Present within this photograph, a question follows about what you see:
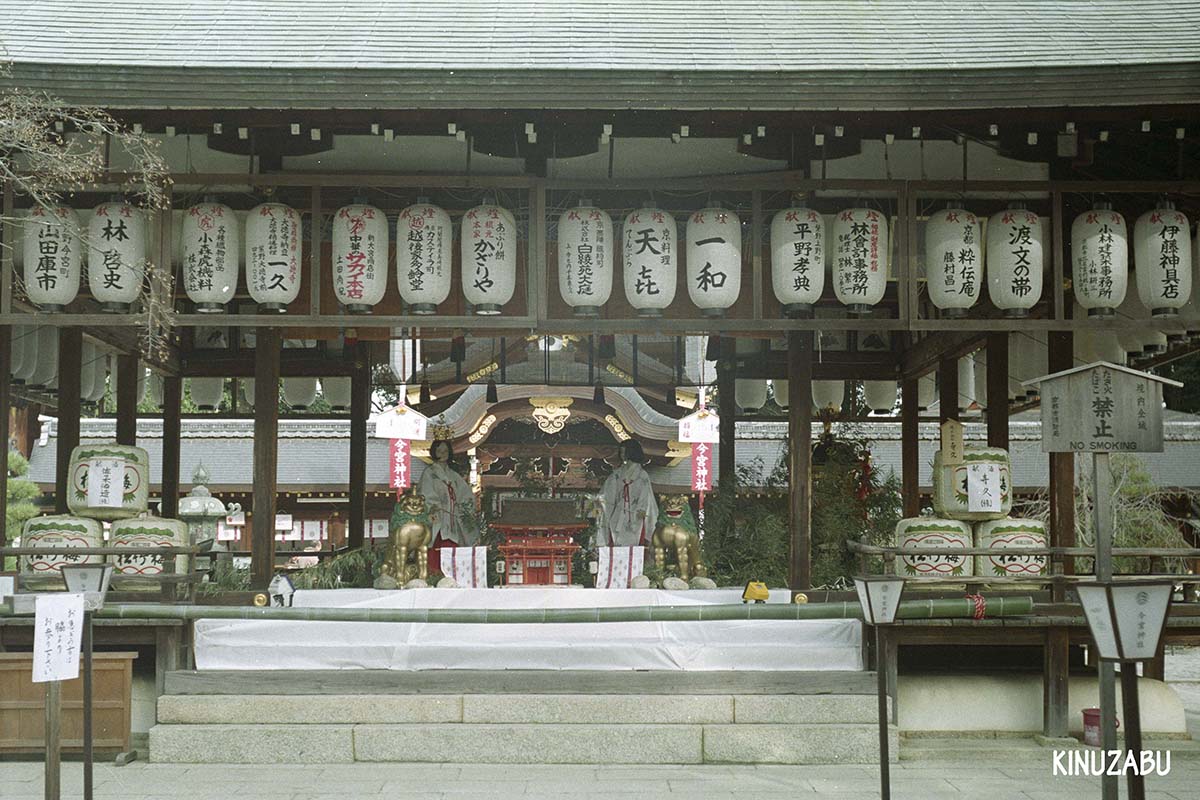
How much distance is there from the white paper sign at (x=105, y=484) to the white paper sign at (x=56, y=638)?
149 inches

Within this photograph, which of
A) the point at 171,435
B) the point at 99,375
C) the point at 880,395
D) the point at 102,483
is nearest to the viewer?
the point at 102,483

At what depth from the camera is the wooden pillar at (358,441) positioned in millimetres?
15547

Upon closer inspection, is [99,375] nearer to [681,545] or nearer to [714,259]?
[681,545]

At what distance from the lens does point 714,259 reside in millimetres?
10188

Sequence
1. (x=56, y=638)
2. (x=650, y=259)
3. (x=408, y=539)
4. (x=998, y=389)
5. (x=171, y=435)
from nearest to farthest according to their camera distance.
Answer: (x=56, y=638)
(x=650, y=259)
(x=408, y=539)
(x=998, y=389)
(x=171, y=435)

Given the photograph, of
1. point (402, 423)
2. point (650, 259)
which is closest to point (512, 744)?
point (650, 259)

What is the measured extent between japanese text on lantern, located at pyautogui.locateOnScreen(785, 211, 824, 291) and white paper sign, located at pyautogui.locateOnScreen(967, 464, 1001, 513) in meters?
2.32

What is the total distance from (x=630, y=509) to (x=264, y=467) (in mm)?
4095

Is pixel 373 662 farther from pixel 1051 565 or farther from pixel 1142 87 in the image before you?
pixel 1142 87

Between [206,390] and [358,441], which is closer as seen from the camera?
[358,441]

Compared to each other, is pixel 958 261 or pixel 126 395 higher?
pixel 958 261

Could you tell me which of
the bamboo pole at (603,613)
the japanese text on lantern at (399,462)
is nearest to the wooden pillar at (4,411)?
the bamboo pole at (603,613)

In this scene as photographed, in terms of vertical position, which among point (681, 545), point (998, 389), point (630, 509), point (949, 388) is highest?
point (949, 388)

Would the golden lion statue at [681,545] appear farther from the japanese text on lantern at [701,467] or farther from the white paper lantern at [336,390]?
the japanese text on lantern at [701,467]
